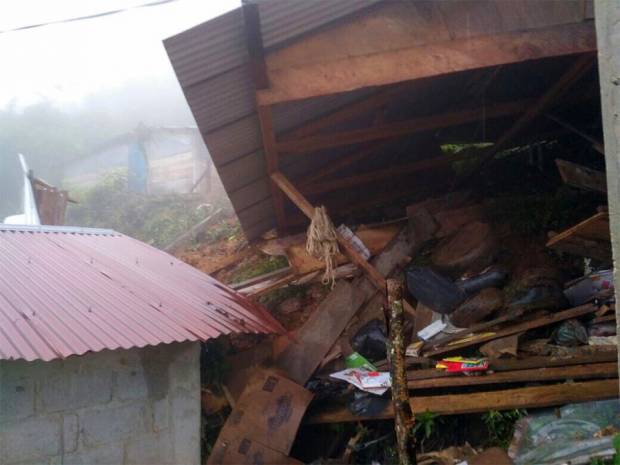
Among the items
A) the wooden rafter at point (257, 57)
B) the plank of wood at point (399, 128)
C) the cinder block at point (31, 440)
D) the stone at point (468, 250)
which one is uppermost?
the plank of wood at point (399, 128)

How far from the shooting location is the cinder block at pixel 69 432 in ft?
15.6

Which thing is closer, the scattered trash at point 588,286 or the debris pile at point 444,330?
the debris pile at point 444,330

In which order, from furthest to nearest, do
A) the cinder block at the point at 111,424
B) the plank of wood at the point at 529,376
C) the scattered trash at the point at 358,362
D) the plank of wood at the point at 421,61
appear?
1. the scattered trash at the point at 358,362
2. the plank of wood at the point at 529,376
3. the cinder block at the point at 111,424
4. the plank of wood at the point at 421,61

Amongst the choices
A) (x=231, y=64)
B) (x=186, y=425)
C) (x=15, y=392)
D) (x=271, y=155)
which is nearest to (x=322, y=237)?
(x=271, y=155)

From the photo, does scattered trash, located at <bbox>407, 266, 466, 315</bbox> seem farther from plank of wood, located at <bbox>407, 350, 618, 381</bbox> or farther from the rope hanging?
the rope hanging

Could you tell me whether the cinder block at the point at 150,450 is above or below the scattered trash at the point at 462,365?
below

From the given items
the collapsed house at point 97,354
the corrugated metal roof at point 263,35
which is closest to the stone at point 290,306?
the collapsed house at point 97,354

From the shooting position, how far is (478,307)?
19.9 feet

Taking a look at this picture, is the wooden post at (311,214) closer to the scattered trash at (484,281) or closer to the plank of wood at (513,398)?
the scattered trash at (484,281)

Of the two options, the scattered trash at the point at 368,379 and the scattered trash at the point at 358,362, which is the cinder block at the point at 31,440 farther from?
the scattered trash at the point at 358,362

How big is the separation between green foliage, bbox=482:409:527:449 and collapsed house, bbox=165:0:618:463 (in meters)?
0.09

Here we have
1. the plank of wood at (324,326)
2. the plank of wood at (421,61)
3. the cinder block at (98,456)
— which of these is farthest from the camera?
the plank of wood at (324,326)

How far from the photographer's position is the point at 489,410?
5262 millimetres

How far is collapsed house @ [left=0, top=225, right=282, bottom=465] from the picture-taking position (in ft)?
14.7
